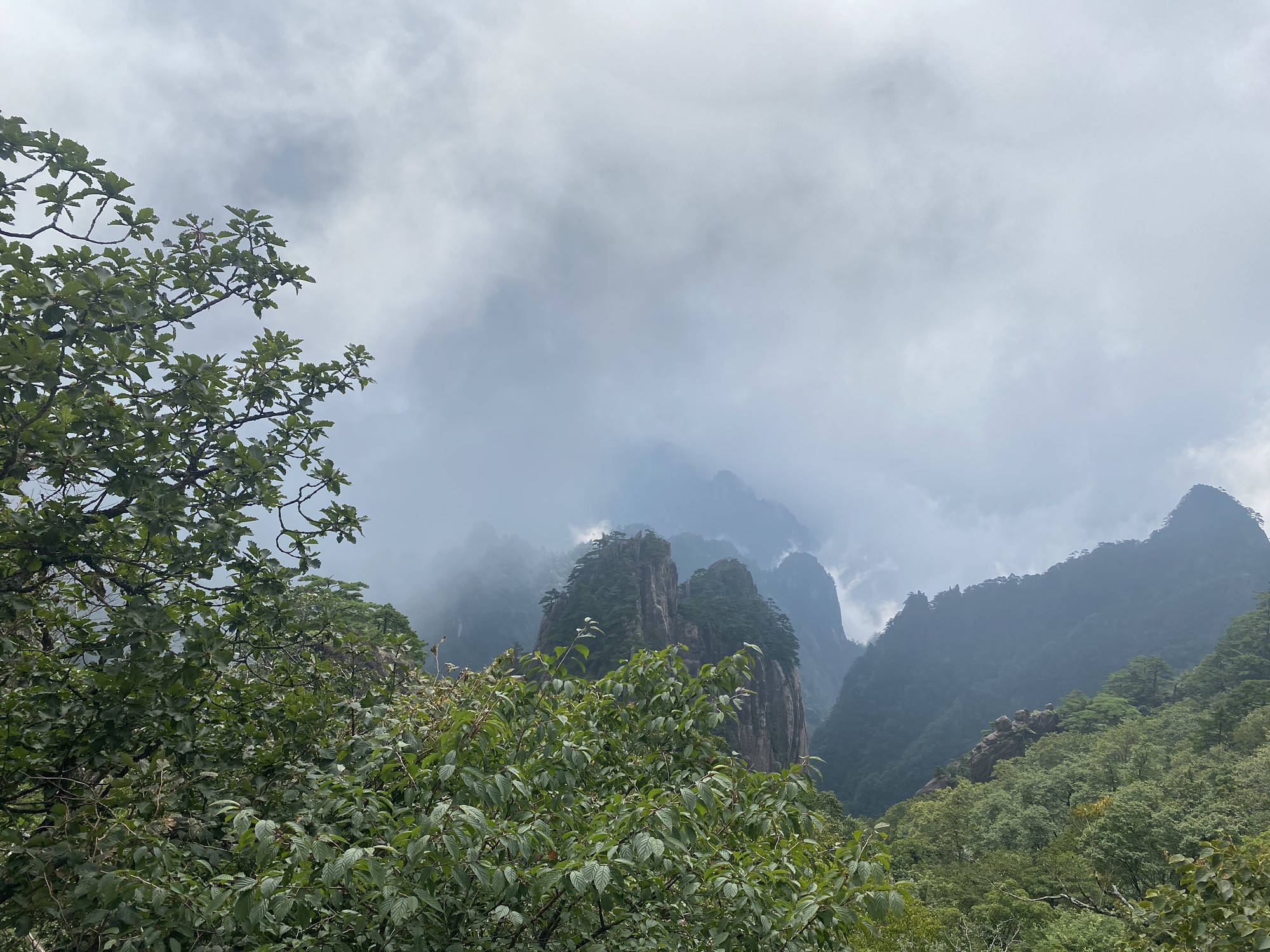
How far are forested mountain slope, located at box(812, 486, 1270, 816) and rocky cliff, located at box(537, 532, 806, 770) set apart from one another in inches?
1086

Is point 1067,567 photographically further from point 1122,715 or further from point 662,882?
point 662,882

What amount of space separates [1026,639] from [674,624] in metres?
105

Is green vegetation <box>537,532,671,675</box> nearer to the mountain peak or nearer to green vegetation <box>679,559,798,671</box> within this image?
green vegetation <box>679,559,798,671</box>

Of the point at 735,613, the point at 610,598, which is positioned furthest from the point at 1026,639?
the point at 610,598

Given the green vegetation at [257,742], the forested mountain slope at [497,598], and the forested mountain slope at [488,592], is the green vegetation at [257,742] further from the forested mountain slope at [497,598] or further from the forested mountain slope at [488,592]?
the forested mountain slope at [488,592]

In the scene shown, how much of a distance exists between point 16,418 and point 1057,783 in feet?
159

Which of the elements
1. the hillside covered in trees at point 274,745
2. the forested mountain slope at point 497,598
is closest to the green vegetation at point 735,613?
the forested mountain slope at point 497,598

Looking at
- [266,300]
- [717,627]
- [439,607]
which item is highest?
[439,607]

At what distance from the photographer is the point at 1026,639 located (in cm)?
13512

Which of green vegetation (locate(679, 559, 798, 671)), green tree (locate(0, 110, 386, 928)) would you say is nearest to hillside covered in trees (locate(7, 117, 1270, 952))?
green tree (locate(0, 110, 386, 928))

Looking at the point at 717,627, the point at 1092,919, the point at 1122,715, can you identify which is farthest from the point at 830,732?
the point at 1092,919

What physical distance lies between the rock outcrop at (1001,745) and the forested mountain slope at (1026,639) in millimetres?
28289

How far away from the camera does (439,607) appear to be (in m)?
126

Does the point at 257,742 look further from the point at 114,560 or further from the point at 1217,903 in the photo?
the point at 1217,903
